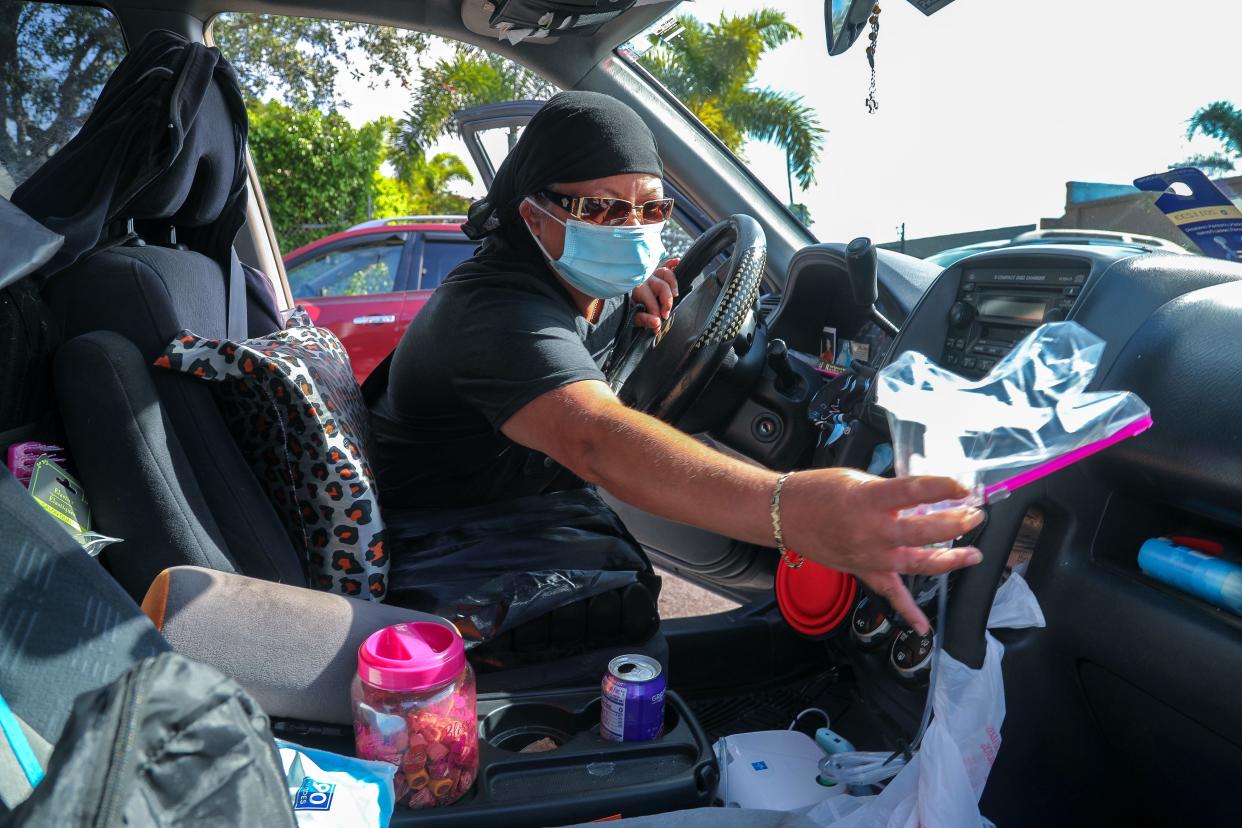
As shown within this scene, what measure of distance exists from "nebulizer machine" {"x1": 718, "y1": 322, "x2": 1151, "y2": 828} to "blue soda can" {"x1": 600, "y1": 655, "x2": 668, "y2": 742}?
0.29 meters

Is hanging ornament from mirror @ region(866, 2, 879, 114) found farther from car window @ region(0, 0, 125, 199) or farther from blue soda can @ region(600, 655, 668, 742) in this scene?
car window @ region(0, 0, 125, 199)

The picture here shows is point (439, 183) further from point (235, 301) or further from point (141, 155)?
point (141, 155)

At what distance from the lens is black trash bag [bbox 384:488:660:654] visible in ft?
5.01

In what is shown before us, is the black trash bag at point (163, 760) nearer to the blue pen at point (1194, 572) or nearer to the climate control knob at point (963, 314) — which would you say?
the blue pen at point (1194, 572)

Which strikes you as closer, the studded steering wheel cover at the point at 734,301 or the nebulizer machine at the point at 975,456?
the nebulizer machine at the point at 975,456

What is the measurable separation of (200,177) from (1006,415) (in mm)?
1449

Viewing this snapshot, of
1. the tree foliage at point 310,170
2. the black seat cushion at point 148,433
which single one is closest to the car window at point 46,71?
the black seat cushion at point 148,433

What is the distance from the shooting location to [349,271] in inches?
231

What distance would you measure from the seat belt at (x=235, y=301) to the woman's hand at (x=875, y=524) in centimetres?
126

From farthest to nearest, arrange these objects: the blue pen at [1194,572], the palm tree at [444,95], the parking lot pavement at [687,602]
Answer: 1. the palm tree at [444,95]
2. the parking lot pavement at [687,602]
3. the blue pen at [1194,572]

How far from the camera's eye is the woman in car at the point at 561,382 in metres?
1.06

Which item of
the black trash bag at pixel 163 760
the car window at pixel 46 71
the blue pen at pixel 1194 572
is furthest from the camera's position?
→ the car window at pixel 46 71

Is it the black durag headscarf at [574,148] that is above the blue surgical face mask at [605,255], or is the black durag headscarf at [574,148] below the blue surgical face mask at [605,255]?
above

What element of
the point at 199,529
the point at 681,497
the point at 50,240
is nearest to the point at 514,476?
the point at 199,529
